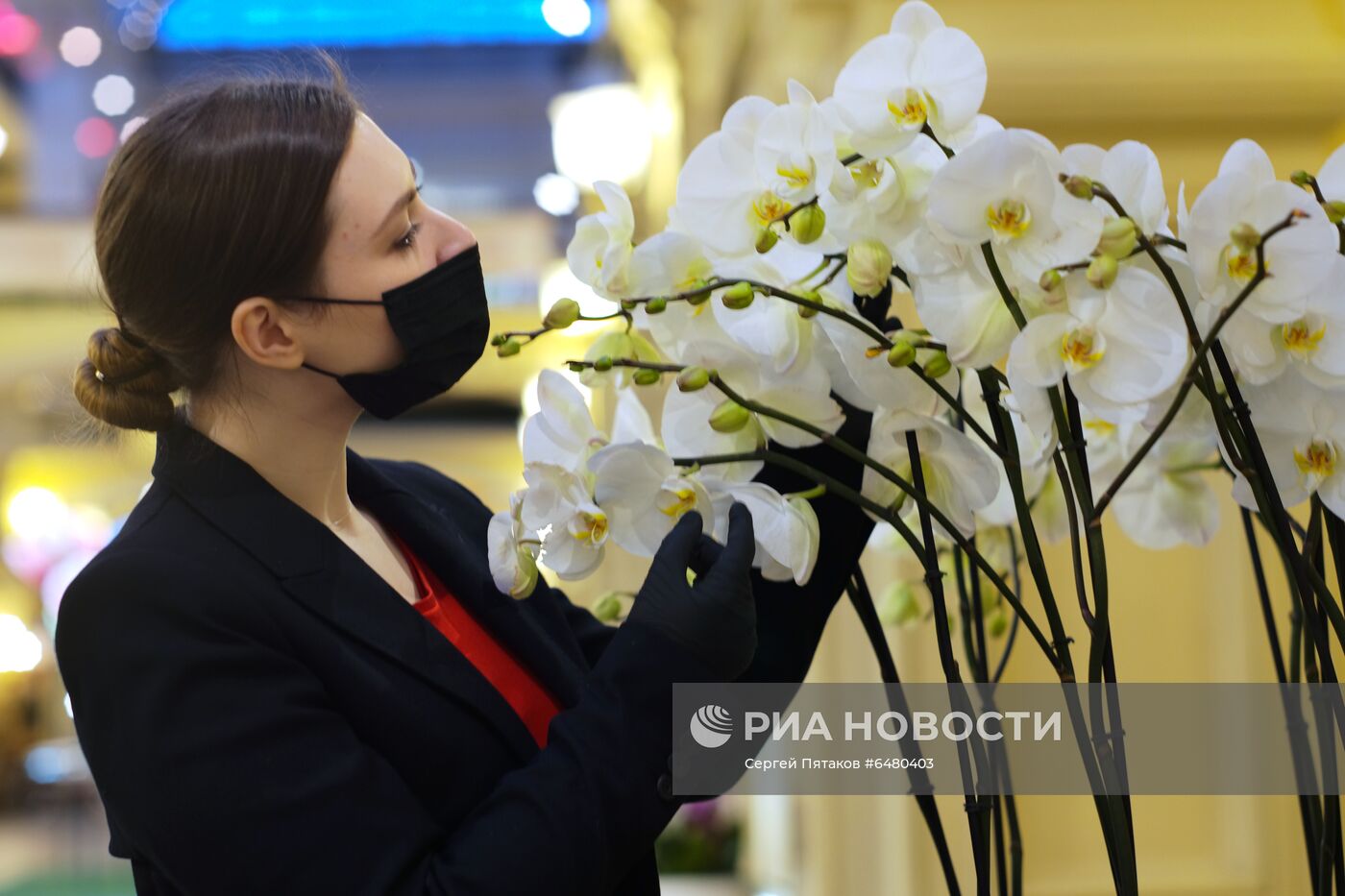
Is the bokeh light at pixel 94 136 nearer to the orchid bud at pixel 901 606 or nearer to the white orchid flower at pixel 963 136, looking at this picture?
the orchid bud at pixel 901 606

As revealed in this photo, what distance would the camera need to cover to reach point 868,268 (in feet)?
2.31

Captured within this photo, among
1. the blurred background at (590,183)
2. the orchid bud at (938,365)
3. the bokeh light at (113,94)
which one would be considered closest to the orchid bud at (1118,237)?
the orchid bud at (938,365)

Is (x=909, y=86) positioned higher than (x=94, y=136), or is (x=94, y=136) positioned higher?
(x=94, y=136)

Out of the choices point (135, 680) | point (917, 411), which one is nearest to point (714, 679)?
point (917, 411)

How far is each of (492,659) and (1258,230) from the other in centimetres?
65

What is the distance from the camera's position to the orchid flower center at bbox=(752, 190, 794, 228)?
0.75 meters

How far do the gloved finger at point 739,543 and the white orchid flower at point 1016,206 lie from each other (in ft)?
0.68

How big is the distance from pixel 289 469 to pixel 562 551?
0.34m

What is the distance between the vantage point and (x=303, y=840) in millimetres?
823

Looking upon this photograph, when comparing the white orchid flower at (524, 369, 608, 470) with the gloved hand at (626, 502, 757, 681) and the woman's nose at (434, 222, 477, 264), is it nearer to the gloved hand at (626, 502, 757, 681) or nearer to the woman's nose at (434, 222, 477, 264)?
the gloved hand at (626, 502, 757, 681)

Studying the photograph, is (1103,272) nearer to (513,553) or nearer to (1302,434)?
(1302,434)

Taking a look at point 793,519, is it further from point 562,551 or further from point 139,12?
point 139,12

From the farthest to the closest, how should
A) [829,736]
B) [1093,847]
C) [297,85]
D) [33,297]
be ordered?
[33,297] < [1093,847] < [297,85] < [829,736]

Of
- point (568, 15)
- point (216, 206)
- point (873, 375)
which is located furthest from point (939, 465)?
point (568, 15)
